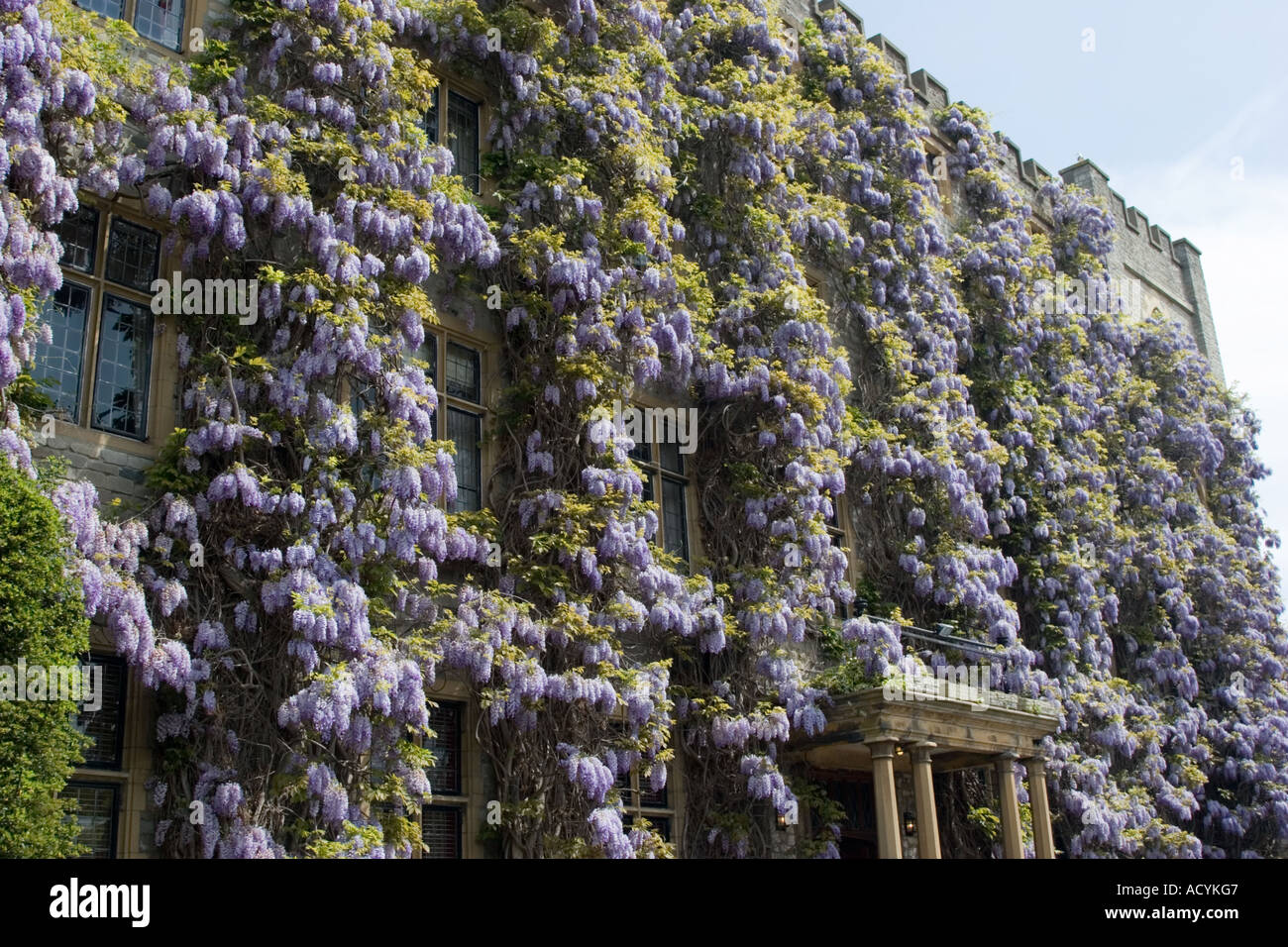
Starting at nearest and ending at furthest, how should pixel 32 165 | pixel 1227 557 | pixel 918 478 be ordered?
pixel 32 165 → pixel 918 478 → pixel 1227 557

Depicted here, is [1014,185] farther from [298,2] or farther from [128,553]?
[128,553]

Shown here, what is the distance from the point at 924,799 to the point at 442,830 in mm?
5566

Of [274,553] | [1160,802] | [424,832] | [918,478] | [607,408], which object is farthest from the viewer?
[1160,802]

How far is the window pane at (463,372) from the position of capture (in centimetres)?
1384

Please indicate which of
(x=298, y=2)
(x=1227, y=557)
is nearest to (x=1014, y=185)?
(x=1227, y=557)

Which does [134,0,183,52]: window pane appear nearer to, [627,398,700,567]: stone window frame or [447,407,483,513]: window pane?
[447,407,483,513]: window pane

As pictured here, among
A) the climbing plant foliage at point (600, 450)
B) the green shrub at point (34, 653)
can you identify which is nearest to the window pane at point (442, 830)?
the climbing plant foliage at point (600, 450)

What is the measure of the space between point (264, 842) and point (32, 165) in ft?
17.6

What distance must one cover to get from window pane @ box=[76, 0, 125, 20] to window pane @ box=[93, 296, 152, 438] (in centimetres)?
277

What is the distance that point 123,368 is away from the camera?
11.1 m

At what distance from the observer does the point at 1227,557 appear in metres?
24.2

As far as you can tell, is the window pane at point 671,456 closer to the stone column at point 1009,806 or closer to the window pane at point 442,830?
the stone column at point 1009,806

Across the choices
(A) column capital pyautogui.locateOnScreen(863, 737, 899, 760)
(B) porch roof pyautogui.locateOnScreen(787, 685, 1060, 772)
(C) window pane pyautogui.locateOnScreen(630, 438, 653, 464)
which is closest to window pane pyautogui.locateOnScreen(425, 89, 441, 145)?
(C) window pane pyautogui.locateOnScreen(630, 438, 653, 464)
